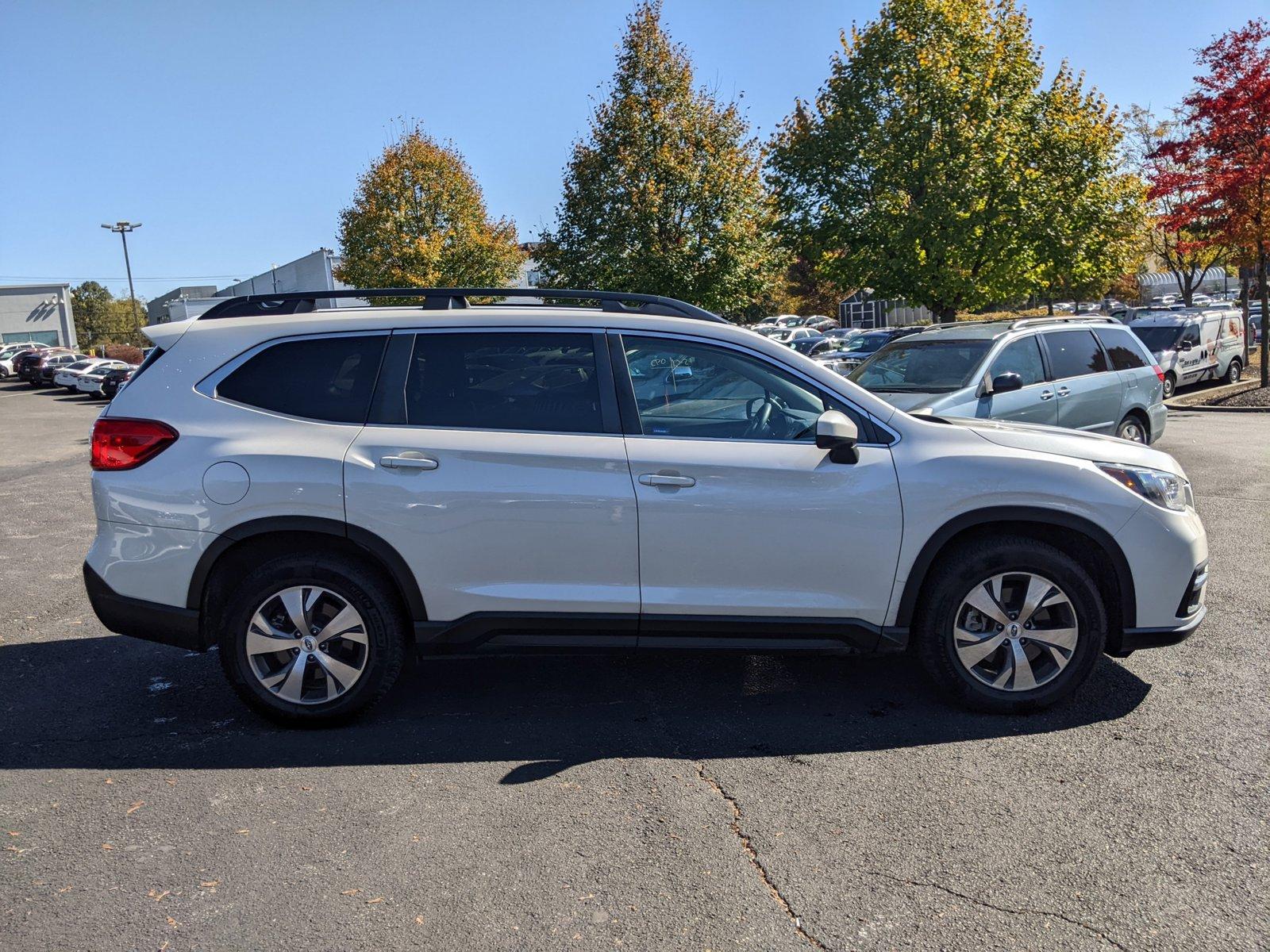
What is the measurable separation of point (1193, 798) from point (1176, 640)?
1.05 m

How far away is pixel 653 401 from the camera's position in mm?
4547

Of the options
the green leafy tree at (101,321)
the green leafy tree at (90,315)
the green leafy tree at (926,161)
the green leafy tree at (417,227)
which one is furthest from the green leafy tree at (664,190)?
the green leafy tree at (90,315)

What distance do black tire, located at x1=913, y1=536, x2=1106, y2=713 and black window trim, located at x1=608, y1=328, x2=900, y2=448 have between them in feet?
2.02

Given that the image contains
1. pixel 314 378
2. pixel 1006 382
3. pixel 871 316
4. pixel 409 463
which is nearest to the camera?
pixel 409 463

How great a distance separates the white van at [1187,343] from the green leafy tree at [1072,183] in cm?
202

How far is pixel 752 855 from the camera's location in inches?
134

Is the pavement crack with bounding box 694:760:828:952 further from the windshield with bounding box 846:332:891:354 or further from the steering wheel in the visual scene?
the windshield with bounding box 846:332:891:354

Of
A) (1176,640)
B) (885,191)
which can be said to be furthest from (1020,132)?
(1176,640)

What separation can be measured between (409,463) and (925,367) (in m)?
6.74

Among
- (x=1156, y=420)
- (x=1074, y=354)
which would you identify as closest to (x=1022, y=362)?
(x=1074, y=354)

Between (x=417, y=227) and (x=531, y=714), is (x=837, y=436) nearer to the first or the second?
(x=531, y=714)

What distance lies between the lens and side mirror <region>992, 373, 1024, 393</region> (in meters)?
8.93

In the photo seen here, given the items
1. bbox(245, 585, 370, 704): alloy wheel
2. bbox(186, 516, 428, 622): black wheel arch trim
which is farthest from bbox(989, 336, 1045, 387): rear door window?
bbox(245, 585, 370, 704): alloy wheel

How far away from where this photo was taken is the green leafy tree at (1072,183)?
2058 centimetres
